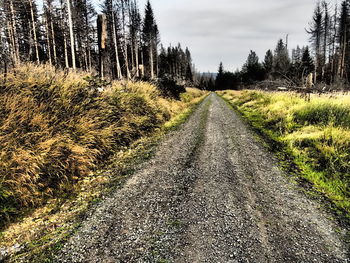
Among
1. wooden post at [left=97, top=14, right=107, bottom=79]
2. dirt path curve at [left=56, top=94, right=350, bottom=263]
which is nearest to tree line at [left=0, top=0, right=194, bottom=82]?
wooden post at [left=97, top=14, right=107, bottom=79]

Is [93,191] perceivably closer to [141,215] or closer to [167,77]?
[141,215]

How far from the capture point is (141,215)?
262 centimetres

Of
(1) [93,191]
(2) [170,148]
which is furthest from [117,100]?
(1) [93,191]

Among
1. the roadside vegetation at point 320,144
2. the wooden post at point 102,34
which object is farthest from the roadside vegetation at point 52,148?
the roadside vegetation at point 320,144

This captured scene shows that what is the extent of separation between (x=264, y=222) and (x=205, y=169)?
1.74 m

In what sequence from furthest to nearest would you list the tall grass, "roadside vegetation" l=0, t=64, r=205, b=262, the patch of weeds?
the patch of weeds
the tall grass
"roadside vegetation" l=0, t=64, r=205, b=262

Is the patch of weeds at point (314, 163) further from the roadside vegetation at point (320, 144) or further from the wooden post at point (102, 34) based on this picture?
the wooden post at point (102, 34)

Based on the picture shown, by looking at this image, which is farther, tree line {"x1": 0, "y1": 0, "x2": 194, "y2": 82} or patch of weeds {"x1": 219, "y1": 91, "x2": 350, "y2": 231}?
tree line {"x1": 0, "y1": 0, "x2": 194, "y2": 82}

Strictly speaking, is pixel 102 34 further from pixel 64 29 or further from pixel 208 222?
pixel 64 29

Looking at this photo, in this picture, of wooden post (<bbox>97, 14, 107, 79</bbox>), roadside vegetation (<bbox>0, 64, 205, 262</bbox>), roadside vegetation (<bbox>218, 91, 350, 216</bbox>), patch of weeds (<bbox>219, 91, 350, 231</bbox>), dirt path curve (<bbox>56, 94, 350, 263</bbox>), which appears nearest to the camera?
dirt path curve (<bbox>56, 94, 350, 263</bbox>)

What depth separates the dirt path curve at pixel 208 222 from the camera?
1.98 meters

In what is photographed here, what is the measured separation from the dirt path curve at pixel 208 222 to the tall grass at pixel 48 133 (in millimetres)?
1061

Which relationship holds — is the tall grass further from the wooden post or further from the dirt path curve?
the wooden post

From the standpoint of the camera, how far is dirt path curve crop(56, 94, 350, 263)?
1.98 metres
